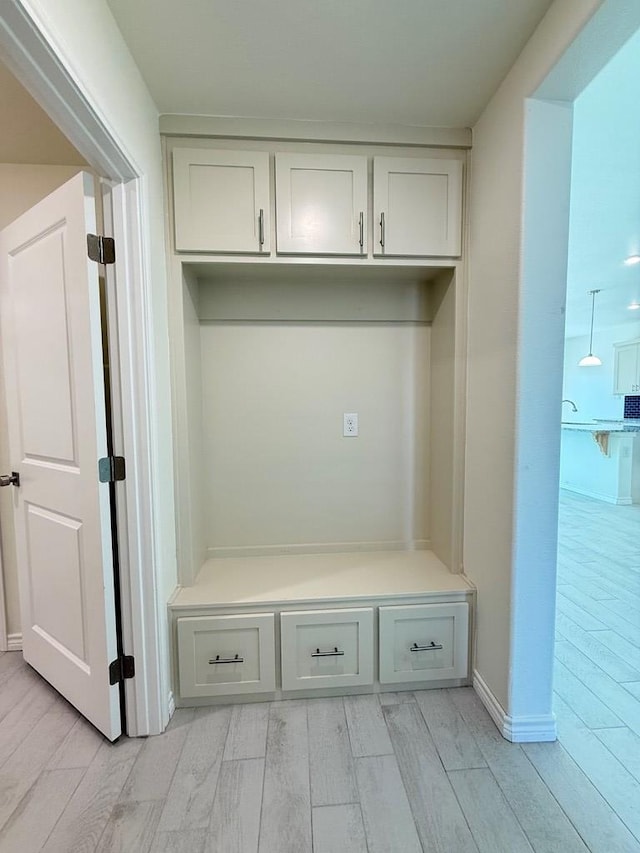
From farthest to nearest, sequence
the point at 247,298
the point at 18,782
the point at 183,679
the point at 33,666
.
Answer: the point at 247,298, the point at 33,666, the point at 183,679, the point at 18,782

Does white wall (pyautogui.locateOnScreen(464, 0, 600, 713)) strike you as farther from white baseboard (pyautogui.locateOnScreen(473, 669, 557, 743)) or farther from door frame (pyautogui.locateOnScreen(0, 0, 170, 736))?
door frame (pyautogui.locateOnScreen(0, 0, 170, 736))

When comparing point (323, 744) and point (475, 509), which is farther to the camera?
point (475, 509)

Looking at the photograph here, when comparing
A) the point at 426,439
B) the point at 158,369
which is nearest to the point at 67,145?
the point at 158,369

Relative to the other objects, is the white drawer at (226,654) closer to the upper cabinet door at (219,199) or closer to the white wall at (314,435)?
the white wall at (314,435)

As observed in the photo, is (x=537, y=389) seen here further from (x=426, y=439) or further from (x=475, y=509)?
(x=426, y=439)

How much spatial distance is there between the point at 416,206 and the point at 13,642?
118 inches

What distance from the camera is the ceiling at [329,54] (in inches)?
46.4

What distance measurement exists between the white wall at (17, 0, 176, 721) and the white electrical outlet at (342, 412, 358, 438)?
0.91 metres

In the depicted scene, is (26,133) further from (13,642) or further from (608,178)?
(608,178)

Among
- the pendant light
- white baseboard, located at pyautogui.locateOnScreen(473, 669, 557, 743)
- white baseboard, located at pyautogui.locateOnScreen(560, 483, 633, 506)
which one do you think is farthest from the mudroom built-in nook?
the pendant light

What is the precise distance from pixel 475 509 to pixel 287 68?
6.18 ft

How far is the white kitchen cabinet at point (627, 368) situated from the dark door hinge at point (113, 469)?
25.4 feet

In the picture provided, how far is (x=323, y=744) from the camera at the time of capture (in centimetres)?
146

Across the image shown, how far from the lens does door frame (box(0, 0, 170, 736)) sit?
4.43 ft
